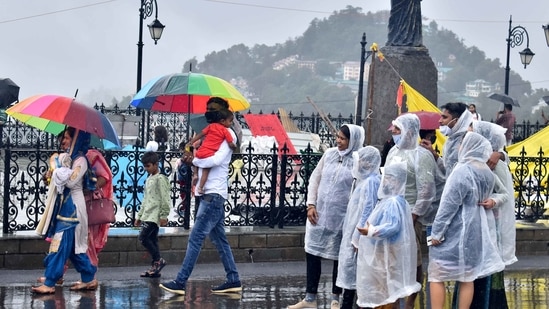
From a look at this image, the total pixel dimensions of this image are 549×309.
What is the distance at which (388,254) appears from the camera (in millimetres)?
8742

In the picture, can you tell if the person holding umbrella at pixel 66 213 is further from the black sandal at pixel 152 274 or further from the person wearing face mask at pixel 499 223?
the person wearing face mask at pixel 499 223

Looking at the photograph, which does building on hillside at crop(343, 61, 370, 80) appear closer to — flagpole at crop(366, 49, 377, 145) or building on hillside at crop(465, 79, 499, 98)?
building on hillside at crop(465, 79, 499, 98)

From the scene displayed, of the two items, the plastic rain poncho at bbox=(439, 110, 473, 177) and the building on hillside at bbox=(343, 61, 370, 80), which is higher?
the building on hillside at bbox=(343, 61, 370, 80)

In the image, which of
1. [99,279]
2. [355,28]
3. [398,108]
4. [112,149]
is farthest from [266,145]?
[355,28]

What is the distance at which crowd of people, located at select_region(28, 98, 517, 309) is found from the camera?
880 cm

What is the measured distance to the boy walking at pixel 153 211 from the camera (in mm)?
11578

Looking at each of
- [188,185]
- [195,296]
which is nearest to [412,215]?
Result: [195,296]

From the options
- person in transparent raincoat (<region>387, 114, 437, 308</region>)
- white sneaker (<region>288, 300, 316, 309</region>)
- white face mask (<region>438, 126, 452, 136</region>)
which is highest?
white face mask (<region>438, 126, 452, 136</region>)

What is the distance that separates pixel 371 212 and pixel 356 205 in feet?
1.10

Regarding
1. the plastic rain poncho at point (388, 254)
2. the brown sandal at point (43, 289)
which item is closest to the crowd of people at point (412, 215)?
the plastic rain poncho at point (388, 254)

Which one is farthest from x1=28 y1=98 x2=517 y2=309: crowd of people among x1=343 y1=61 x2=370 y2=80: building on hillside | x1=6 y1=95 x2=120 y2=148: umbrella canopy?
x1=343 y1=61 x2=370 y2=80: building on hillside

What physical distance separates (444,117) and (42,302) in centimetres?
367

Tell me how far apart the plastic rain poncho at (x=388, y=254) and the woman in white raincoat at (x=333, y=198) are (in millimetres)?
1088

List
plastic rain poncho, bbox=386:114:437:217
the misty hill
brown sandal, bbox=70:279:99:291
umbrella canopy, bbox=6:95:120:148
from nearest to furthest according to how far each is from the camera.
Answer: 1. plastic rain poncho, bbox=386:114:437:217
2. umbrella canopy, bbox=6:95:120:148
3. brown sandal, bbox=70:279:99:291
4. the misty hill
